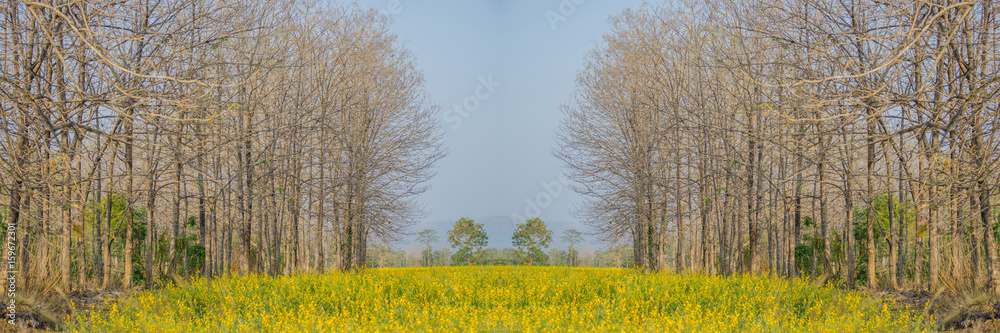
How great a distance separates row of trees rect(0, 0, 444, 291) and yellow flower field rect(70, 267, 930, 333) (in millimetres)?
1785

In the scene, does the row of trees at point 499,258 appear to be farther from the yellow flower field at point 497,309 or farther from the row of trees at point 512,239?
the yellow flower field at point 497,309

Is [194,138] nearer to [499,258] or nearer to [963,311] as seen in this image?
[963,311]

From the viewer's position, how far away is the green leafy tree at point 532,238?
25.0 m

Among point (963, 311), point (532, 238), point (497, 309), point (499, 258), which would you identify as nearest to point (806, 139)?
point (963, 311)

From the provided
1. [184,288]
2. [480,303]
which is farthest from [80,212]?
[480,303]

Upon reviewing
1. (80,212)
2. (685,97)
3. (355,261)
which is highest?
(685,97)

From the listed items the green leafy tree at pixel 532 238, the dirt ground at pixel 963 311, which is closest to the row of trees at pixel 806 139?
the dirt ground at pixel 963 311

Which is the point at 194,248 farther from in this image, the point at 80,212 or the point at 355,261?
the point at 80,212

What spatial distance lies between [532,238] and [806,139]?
16.0 meters

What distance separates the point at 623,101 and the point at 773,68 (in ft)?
16.1

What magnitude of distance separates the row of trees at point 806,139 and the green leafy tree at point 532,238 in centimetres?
557

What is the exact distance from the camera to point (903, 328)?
579 cm

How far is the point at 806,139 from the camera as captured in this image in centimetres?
1027

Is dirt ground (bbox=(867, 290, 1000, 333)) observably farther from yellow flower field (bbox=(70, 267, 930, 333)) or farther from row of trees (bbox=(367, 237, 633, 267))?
row of trees (bbox=(367, 237, 633, 267))
